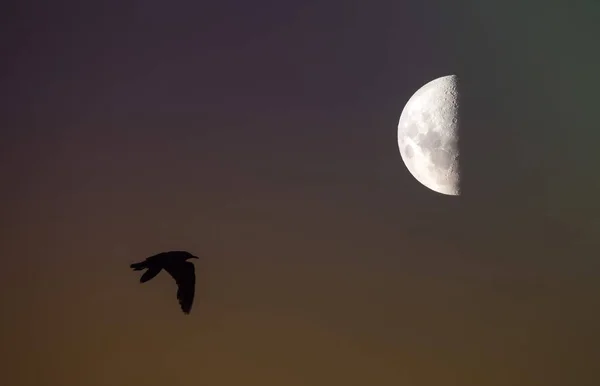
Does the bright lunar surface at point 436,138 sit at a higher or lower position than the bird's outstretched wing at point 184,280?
higher

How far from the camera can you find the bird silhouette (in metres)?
2.37

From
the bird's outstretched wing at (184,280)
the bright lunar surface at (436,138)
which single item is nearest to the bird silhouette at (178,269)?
the bird's outstretched wing at (184,280)

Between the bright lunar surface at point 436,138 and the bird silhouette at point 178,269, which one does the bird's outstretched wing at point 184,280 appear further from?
the bright lunar surface at point 436,138

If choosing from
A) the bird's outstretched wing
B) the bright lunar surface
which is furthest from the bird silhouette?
the bright lunar surface

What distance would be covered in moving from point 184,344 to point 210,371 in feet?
0.54

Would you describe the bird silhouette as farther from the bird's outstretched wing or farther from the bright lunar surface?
the bright lunar surface

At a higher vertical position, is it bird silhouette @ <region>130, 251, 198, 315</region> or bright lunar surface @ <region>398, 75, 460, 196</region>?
bright lunar surface @ <region>398, 75, 460, 196</region>

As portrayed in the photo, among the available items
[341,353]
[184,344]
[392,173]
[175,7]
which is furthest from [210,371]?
[175,7]

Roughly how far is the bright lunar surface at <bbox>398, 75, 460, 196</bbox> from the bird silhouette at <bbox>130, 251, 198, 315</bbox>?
107 cm

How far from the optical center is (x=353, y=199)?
2.69 m

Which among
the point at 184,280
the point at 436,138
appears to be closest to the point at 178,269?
the point at 184,280

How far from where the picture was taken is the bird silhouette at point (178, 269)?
2365 mm

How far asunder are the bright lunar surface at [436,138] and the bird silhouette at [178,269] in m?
1.07

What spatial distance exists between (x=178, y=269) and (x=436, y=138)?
1.24 meters
